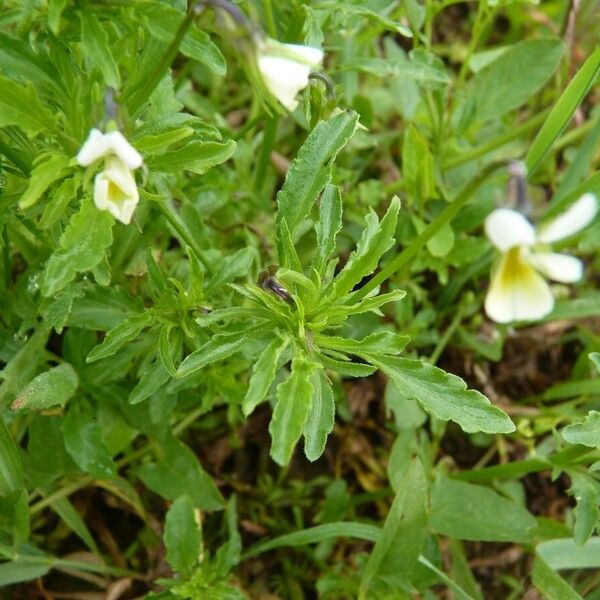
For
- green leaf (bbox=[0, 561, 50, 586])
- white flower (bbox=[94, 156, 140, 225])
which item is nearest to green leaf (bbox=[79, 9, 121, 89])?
white flower (bbox=[94, 156, 140, 225])

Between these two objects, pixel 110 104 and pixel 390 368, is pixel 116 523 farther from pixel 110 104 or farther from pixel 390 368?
pixel 110 104

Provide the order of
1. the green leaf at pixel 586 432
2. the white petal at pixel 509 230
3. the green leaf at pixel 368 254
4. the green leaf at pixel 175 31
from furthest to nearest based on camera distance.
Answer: the green leaf at pixel 586 432 < the green leaf at pixel 368 254 < the green leaf at pixel 175 31 < the white petal at pixel 509 230

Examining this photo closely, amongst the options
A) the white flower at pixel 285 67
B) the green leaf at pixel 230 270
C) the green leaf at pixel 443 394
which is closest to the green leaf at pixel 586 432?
the green leaf at pixel 443 394

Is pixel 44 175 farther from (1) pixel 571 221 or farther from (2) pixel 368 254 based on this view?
(1) pixel 571 221

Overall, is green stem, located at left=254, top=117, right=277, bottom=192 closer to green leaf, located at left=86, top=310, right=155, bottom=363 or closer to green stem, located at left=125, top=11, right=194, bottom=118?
green stem, located at left=125, top=11, right=194, bottom=118

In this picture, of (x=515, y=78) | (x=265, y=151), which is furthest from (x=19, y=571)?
(x=515, y=78)

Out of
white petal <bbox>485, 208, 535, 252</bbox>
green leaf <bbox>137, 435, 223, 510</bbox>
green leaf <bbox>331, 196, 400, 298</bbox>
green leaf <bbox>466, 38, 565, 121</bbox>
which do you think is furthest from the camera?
green leaf <bbox>466, 38, 565, 121</bbox>

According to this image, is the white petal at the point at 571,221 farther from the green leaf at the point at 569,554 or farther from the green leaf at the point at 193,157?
the green leaf at the point at 569,554
